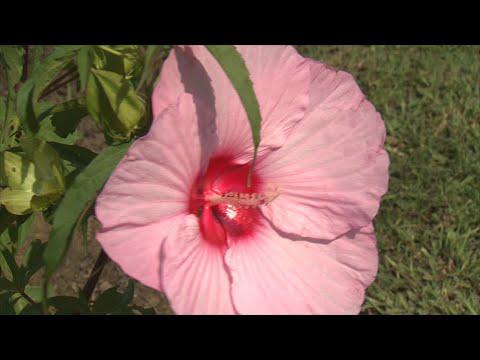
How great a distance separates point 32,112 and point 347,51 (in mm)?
2075

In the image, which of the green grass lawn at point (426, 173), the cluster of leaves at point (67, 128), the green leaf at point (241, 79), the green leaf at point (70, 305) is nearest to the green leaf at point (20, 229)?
the cluster of leaves at point (67, 128)

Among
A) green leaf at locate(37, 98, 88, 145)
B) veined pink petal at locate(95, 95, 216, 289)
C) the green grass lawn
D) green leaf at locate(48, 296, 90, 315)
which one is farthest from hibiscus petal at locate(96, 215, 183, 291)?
the green grass lawn

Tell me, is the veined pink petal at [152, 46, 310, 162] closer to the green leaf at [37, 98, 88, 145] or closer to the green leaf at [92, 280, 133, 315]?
the green leaf at [37, 98, 88, 145]

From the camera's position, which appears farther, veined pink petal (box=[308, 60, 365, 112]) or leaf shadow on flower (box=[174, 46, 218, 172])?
veined pink petal (box=[308, 60, 365, 112])

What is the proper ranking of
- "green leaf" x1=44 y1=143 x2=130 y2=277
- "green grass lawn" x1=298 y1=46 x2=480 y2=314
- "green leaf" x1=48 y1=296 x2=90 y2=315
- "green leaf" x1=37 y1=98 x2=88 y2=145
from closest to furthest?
"green leaf" x1=44 y1=143 x2=130 y2=277
"green leaf" x1=37 y1=98 x2=88 y2=145
"green leaf" x1=48 y1=296 x2=90 y2=315
"green grass lawn" x1=298 y1=46 x2=480 y2=314

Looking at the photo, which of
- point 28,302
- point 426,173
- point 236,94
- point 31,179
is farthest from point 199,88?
point 426,173

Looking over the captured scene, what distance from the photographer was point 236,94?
0.85 meters

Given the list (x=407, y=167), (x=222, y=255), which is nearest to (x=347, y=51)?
(x=407, y=167)

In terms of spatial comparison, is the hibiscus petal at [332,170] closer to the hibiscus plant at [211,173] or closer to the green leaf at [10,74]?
the hibiscus plant at [211,173]

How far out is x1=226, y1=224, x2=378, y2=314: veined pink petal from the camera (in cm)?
88

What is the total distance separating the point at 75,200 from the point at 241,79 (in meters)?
0.23

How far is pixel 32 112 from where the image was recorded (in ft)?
2.82

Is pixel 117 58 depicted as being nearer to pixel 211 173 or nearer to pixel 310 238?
pixel 211 173

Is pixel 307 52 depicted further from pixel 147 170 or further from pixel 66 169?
pixel 147 170
